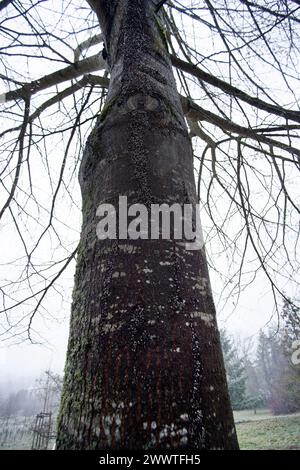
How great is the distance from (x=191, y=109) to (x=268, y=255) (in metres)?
1.57

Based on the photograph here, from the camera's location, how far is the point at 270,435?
48.3 ft

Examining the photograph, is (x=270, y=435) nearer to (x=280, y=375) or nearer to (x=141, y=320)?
(x=280, y=375)

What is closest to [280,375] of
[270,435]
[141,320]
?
[270,435]

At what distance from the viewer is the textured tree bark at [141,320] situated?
556mm

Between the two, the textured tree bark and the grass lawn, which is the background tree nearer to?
the grass lawn

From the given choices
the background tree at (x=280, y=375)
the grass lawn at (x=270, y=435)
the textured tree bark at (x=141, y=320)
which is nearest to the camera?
the textured tree bark at (x=141, y=320)

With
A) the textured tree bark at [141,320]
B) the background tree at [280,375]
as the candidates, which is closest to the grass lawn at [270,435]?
the background tree at [280,375]

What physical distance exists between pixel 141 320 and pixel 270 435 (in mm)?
18335

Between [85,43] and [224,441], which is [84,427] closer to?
[224,441]

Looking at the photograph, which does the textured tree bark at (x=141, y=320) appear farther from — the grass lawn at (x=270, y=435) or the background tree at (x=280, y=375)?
the grass lawn at (x=270, y=435)

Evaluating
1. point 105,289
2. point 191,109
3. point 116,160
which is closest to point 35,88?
point 191,109

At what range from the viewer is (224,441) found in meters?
0.58

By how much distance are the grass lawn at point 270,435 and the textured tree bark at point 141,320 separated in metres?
14.2

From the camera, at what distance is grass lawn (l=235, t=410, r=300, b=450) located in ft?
39.6
